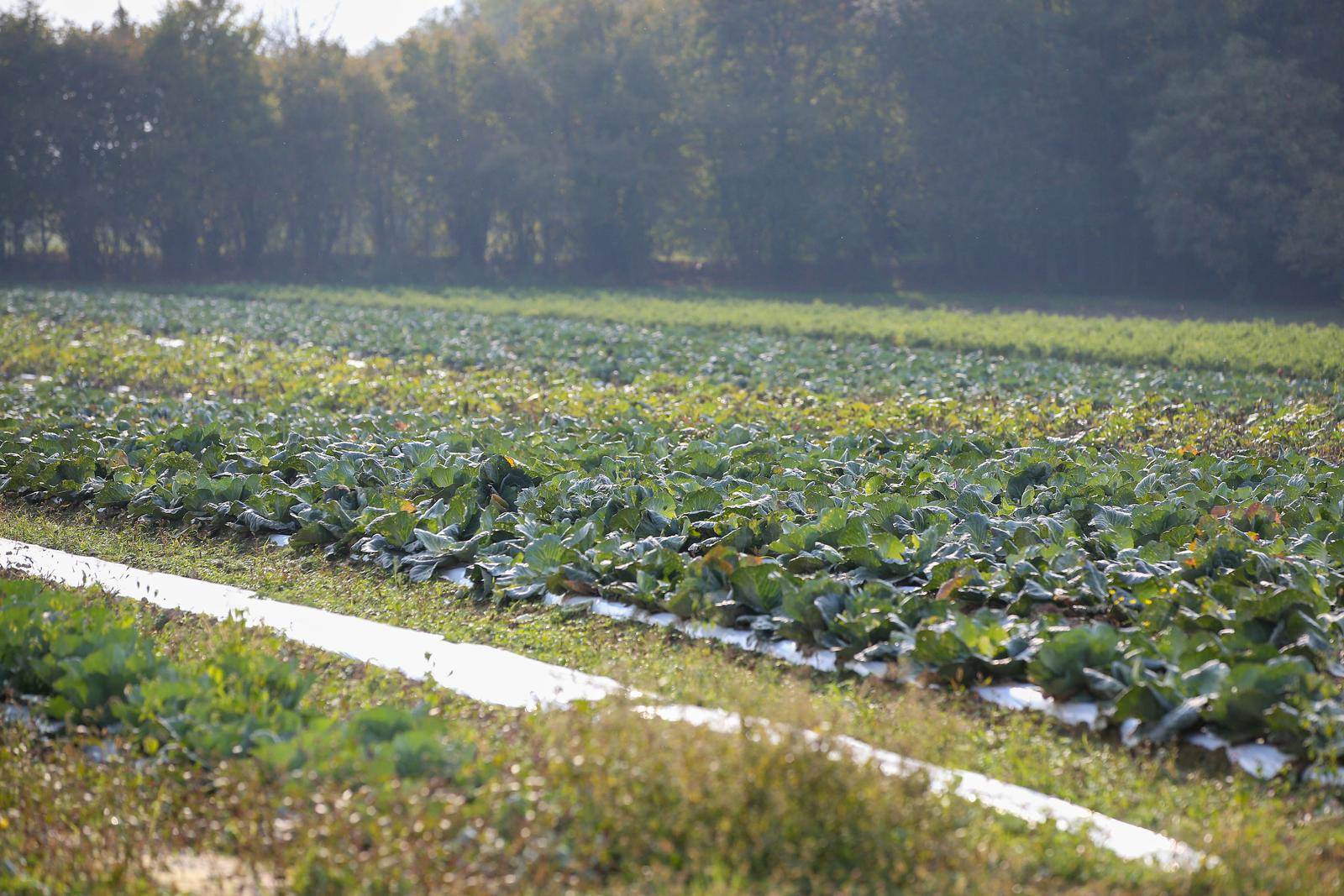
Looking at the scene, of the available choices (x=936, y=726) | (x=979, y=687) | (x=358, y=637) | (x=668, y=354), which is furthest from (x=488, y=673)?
(x=668, y=354)

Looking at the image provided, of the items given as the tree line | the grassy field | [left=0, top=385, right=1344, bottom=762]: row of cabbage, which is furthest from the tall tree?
[left=0, top=385, right=1344, bottom=762]: row of cabbage

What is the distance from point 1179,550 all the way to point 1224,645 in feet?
5.55

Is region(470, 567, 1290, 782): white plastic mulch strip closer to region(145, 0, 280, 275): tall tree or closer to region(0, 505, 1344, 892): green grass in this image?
region(0, 505, 1344, 892): green grass

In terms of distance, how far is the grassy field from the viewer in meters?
3.71

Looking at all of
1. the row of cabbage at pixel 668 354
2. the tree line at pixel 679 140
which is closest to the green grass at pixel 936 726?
the row of cabbage at pixel 668 354

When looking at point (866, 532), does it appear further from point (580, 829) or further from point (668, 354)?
point (668, 354)

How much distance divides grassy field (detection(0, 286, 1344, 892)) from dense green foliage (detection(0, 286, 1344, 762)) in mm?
29

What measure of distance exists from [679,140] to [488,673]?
48908mm

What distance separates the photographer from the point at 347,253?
5681 centimetres

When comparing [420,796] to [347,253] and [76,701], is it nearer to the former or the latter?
[76,701]

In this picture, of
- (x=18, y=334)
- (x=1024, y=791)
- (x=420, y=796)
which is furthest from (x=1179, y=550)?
(x=18, y=334)

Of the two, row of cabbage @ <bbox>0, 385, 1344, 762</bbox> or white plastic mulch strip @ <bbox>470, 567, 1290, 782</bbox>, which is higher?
row of cabbage @ <bbox>0, 385, 1344, 762</bbox>

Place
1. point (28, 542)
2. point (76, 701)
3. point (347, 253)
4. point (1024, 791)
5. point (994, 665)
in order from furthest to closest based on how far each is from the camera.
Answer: point (347, 253), point (28, 542), point (994, 665), point (76, 701), point (1024, 791)

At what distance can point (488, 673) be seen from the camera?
5875 mm
